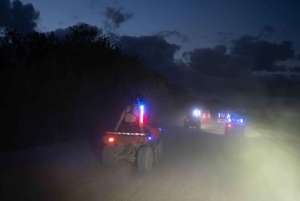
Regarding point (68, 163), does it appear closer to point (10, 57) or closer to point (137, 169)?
point (137, 169)

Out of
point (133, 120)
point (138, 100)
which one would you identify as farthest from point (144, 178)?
point (138, 100)

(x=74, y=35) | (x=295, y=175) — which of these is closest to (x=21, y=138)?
(x=295, y=175)

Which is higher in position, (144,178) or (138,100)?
(138,100)

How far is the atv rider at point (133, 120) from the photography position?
12.4 m

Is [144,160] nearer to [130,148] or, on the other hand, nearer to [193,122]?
[130,148]

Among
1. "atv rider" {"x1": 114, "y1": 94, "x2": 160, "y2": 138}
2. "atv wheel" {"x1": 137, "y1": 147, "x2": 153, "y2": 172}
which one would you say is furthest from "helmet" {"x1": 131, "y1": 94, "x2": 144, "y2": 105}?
"atv wheel" {"x1": 137, "y1": 147, "x2": 153, "y2": 172}

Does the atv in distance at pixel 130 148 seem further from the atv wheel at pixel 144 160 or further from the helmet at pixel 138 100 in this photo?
the helmet at pixel 138 100

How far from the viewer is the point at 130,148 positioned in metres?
12.6

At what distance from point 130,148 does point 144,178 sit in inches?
68.2

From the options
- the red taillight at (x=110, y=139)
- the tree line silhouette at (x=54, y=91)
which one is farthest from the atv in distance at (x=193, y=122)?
the red taillight at (x=110, y=139)

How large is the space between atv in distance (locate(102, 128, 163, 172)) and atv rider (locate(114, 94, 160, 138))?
33 centimetres

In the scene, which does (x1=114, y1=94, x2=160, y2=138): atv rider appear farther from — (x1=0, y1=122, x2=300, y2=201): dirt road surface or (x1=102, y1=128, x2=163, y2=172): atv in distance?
(x1=0, y1=122, x2=300, y2=201): dirt road surface

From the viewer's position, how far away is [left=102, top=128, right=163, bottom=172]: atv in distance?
1202 cm

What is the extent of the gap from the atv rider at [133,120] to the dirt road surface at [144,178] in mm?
1339
